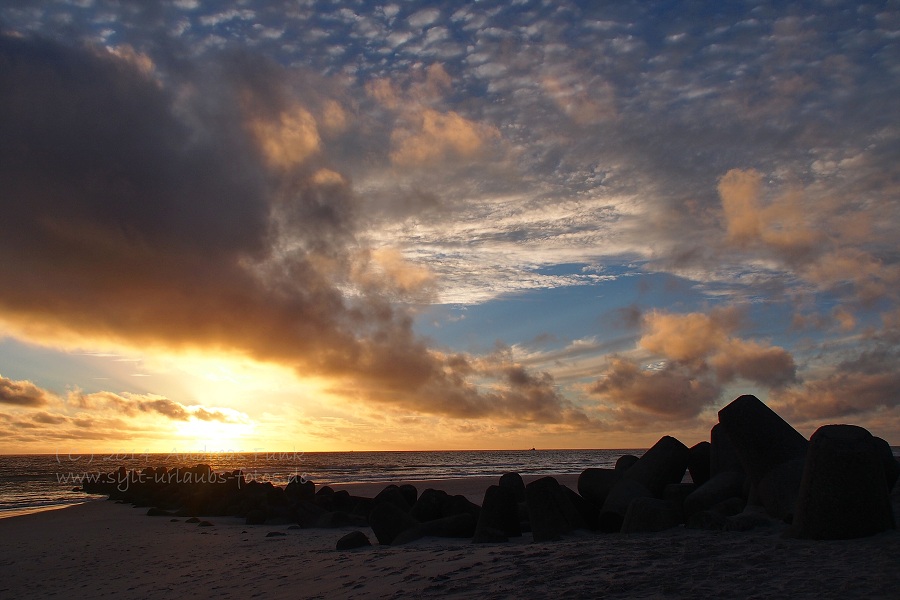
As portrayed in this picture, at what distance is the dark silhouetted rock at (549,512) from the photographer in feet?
31.9

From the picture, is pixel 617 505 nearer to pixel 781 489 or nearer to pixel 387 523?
pixel 781 489

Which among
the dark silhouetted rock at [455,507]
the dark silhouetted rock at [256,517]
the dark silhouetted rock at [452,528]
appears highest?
the dark silhouetted rock at [455,507]

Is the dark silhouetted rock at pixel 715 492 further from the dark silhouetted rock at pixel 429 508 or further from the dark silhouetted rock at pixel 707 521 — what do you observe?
the dark silhouetted rock at pixel 429 508

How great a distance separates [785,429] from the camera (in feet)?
30.8

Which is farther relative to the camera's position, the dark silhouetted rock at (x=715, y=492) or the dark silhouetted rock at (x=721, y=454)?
the dark silhouetted rock at (x=721, y=454)

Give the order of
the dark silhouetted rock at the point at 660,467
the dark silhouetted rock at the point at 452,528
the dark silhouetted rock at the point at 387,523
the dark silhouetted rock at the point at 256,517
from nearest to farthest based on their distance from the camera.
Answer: the dark silhouetted rock at the point at 452,528, the dark silhouetted rock at the point at 387,523, the dark silhouetted rock at the point at 660,467, the dark silhouetted rock at the point at 256,517

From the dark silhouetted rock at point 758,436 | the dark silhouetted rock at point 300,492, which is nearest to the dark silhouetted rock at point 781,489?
the dark silhouetted rock at point 758,436

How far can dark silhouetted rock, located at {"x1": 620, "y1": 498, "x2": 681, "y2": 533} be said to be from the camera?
28.9 ft

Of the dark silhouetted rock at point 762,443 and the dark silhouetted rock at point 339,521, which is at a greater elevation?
the dark silhouetted rock at point 762,443

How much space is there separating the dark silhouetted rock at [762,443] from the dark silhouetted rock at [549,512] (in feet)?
9.10

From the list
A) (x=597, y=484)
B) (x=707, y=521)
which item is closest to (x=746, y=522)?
(x=707, y=521)

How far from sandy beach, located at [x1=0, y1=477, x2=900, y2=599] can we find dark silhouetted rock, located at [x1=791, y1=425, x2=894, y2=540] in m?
0.19

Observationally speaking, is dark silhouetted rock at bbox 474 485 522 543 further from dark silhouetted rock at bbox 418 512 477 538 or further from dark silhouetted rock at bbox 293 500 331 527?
dark silhouetted rock at bbox 293 500 331 527

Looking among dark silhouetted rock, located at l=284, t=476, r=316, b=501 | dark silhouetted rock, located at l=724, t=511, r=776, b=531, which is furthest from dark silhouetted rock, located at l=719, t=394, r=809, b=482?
dark silhouetted rock, located at l=284, t=476, r=316, b=501
